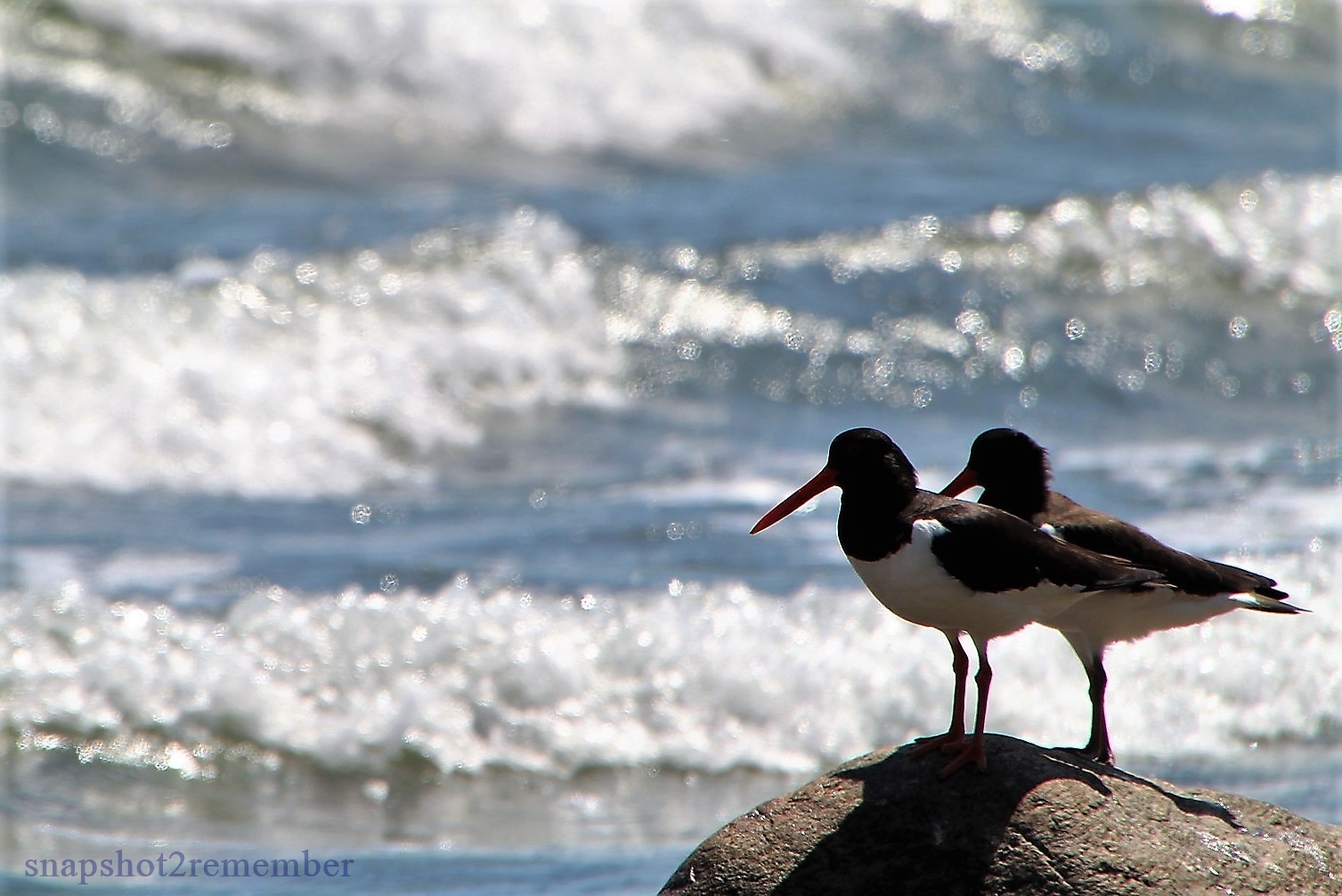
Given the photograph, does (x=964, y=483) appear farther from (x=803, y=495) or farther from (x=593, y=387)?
(x=593, y=387)

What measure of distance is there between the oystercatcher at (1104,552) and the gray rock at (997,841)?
0.52m

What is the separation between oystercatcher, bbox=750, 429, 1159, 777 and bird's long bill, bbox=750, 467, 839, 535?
11mm

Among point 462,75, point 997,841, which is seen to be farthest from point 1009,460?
point 462,75

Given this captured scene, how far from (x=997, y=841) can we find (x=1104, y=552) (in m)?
0.95

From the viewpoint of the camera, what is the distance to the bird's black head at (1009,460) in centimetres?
468

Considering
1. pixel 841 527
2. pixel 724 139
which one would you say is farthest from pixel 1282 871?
pixel 724 139

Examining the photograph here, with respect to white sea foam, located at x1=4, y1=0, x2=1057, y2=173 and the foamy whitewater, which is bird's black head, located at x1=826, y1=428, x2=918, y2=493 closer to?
the foamy whitewater

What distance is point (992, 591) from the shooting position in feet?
13.7

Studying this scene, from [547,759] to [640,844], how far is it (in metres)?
0.92

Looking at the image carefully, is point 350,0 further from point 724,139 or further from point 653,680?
point 653,680

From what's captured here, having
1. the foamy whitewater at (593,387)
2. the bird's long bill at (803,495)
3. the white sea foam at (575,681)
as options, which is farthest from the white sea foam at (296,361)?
the bird's long bill at (803,495)

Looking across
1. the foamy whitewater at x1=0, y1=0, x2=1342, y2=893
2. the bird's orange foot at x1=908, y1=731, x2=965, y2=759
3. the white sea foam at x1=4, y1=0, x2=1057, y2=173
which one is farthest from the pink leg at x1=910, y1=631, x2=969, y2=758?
the white sea foam at x1=4, y1=0, x2=1057, y2=173

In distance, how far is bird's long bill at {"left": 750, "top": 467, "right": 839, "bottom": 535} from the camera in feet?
14.4

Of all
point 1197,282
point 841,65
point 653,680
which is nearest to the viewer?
point 653,680
